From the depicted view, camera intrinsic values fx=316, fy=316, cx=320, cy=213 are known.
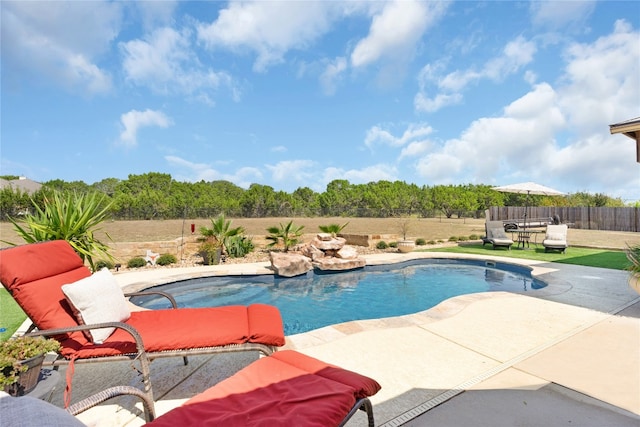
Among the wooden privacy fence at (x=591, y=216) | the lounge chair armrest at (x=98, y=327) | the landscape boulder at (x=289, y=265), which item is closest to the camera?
the lounge chair armrest at (x=98, y=327)

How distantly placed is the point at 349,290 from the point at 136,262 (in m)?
5.99

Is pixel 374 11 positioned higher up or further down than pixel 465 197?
higher up

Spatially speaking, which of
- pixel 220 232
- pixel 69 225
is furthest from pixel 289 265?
pixel 69 225

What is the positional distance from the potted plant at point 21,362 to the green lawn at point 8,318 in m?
2.45

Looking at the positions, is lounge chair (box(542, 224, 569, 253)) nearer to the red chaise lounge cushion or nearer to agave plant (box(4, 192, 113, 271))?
the red chaise lounge cushion

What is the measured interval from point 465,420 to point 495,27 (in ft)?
35.0

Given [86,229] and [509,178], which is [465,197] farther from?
[86,229]

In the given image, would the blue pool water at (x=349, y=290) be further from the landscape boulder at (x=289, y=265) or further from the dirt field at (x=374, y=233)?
the dirt field at (x=374, y=233)

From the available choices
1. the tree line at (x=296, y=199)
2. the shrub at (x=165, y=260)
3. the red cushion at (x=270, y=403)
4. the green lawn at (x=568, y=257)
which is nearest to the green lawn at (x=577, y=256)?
the green lawn at (x=568, y=257)

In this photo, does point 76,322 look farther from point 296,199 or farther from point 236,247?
point 296,199

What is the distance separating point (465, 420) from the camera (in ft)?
6.77

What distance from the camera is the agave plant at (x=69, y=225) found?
4.48 meters

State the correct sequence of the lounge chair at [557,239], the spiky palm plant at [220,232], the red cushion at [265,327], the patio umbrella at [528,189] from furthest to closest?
the patio umbrella at [528,189] < the spiky palm plant at [220,232] < the lounge chair at [557,239] < the red cushion at [265,327]

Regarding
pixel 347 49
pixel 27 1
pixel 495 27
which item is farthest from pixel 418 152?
pixel 27 1
